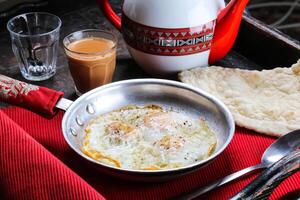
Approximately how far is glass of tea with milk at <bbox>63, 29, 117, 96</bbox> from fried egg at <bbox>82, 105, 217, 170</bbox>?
14cm

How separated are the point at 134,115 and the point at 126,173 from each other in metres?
0.23

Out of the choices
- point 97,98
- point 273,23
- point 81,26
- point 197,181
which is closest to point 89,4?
point 81,26

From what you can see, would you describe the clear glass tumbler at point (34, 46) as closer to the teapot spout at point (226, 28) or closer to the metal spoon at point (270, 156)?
the teapot spout at point (226, 28)

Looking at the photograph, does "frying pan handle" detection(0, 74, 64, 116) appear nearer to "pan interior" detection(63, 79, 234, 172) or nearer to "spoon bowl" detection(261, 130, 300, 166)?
"pan interior" detection(63, 79, 234, 172)

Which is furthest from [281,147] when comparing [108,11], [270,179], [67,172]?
[108,11]

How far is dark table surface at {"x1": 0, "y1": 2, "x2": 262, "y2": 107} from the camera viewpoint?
124cm

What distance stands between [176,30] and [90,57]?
0.20 metres

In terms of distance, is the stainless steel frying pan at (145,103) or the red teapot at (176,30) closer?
the stainless steel frying pan at (145,103)

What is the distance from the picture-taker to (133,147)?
3.14 ft

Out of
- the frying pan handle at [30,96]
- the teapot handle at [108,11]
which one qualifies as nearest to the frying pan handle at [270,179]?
the frying pan handle at [30,96]

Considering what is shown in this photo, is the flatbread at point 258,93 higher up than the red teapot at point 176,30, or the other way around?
the red teapot at point 176,30

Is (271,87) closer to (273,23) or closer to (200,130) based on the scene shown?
(200,130)

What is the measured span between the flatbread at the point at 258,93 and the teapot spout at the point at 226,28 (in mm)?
46

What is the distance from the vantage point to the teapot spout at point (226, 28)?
1.19m
